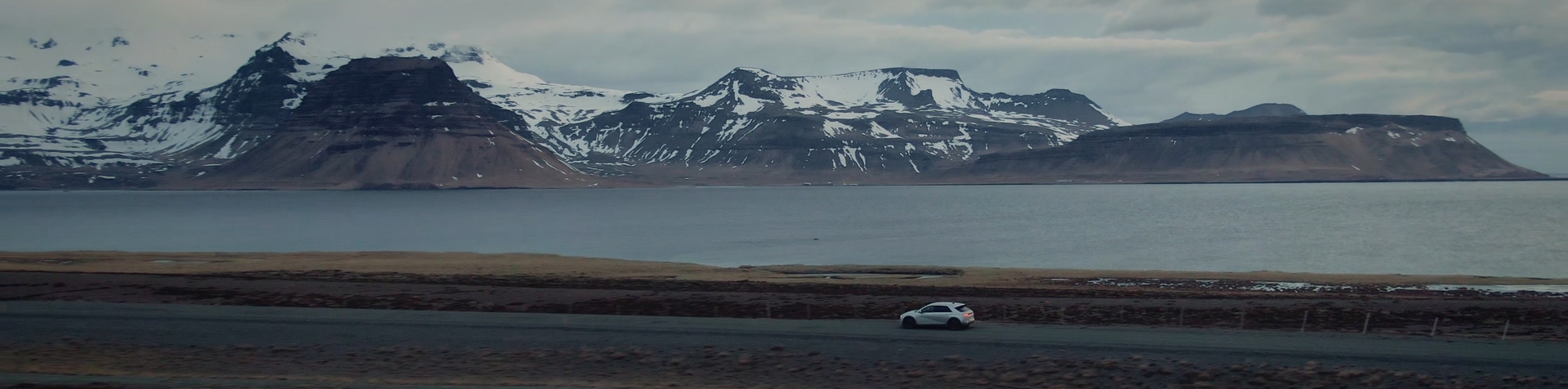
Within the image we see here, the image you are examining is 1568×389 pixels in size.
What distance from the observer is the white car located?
34.8 m

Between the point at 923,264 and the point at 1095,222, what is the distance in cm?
6929

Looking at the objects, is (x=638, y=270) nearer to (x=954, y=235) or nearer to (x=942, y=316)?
(x=942, y=316)

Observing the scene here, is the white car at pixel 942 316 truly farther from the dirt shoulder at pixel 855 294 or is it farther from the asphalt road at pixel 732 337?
the dirt shoulder at pixel 855 294

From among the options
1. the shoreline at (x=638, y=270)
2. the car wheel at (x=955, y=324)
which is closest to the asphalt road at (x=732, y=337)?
the car wheel at (x=955, y=324)

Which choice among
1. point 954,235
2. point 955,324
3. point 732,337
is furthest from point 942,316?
point 954,235

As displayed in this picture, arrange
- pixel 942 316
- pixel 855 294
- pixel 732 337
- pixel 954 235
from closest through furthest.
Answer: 1. pixel 732 337
2. pixel 942 316
3. pixel 855 294
4. pixel 954 235

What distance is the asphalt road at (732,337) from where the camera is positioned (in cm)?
2964

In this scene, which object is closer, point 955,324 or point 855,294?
point 955,324

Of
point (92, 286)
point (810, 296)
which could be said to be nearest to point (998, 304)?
point (810, 296)

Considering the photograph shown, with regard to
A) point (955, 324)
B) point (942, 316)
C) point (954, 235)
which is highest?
point (954, 235)

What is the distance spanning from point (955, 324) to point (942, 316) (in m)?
0.46

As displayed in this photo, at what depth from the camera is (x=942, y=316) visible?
115ft

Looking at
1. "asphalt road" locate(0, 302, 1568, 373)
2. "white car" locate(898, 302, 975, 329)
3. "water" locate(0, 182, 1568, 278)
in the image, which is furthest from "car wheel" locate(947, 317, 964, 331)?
"water" locate(0, 182, 1568, 278)

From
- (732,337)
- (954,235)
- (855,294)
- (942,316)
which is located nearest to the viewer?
(732,337)
